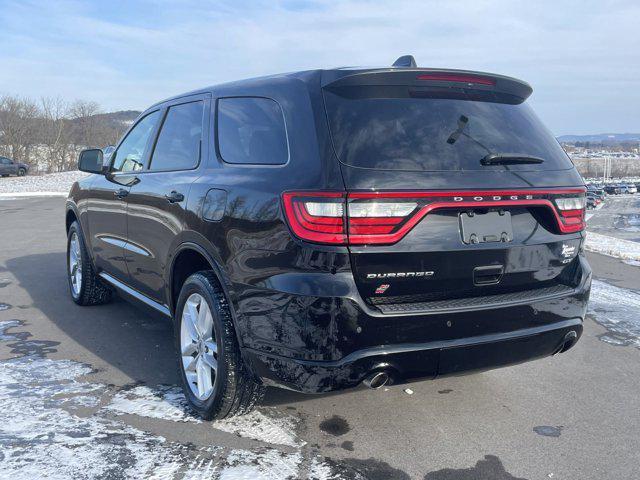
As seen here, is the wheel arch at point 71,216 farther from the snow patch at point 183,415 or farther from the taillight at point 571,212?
the taillight at point 571,212

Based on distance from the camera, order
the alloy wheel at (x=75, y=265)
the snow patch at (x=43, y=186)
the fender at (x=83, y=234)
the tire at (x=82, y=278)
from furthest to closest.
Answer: the snow patch at (x=43, y=186)
the alloy wheel at (x=75, y=265)
the tire at (x=82, y=278)
the fender at (x=83, y=234)

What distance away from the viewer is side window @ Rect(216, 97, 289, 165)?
3.12 meters

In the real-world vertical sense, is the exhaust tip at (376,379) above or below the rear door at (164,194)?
below

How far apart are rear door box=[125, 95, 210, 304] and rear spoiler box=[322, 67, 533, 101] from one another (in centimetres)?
110

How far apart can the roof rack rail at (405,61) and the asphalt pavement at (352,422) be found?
1.95 meters

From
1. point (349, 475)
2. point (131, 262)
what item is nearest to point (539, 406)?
point (349, 475)

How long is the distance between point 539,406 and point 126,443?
2.38 meters

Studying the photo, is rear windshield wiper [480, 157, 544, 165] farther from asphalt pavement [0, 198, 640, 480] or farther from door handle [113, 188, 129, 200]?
door handle [113, 188, 129, 200]

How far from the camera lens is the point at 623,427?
3.50 m

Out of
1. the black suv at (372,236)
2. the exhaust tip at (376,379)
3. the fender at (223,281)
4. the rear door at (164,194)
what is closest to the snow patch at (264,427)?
the black suv at (372,236)

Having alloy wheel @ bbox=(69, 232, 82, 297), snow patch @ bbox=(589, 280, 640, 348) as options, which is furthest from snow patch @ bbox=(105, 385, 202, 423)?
snow patch @ bbox=(589, 280, 640, 348)

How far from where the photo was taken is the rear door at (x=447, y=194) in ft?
9.02

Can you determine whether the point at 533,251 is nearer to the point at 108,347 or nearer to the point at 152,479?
the point at 152,479

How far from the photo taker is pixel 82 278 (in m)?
5.85
